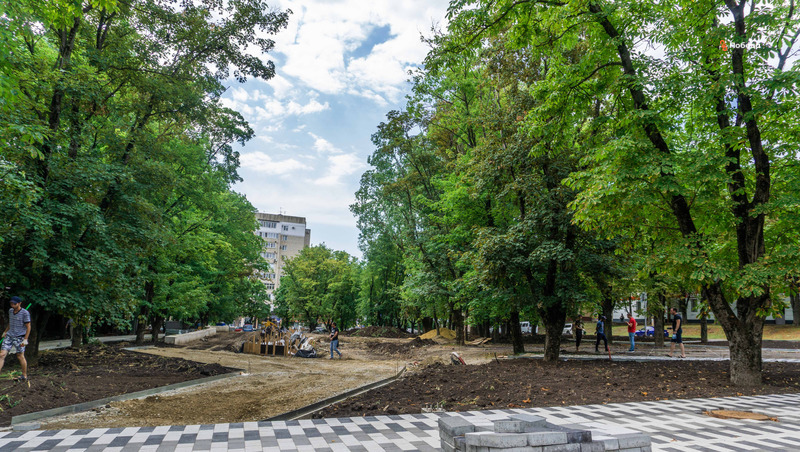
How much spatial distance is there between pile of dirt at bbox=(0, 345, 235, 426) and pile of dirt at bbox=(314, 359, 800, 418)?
14.9 feet

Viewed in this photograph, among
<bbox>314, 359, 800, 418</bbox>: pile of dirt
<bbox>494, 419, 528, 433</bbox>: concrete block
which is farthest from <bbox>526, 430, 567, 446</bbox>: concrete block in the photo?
<bbox>314, 359, 800, 418</bbox>: pile of dirt

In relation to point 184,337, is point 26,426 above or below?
above

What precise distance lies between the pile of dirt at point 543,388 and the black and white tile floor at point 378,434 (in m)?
0.89

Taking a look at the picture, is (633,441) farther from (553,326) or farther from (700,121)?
(553,326)

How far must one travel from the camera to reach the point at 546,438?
11.4ft

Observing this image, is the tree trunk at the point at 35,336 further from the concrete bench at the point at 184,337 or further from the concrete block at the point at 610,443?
the concrete block at the point at 610,443

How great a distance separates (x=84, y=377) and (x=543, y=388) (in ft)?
33.4

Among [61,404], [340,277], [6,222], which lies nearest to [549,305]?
[61,404]

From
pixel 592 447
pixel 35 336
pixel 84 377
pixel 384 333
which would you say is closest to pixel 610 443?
pixel 592 447

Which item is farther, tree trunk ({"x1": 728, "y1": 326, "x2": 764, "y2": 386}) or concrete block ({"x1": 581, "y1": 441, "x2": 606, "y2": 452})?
tree trunk ({"x1": 728, "y1": 326, "x2": 764, "y2": 386})

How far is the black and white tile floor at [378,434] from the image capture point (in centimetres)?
486

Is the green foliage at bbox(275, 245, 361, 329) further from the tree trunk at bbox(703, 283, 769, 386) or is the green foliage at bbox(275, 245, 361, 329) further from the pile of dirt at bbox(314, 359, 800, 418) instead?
the tree trunk at bbox(703, 283, 769, 386)

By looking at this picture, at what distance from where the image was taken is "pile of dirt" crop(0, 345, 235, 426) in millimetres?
7227

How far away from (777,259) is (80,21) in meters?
17.6
